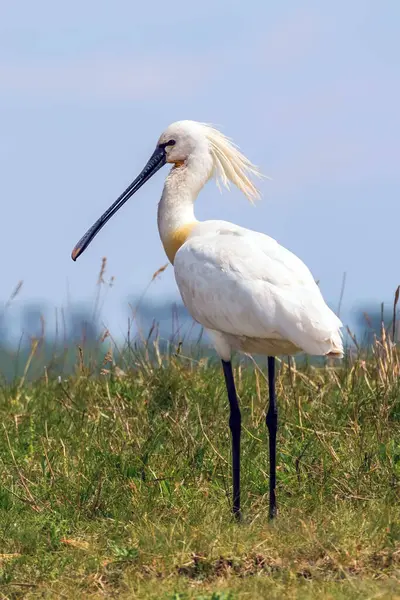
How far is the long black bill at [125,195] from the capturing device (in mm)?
7871

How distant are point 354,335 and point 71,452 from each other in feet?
8.79

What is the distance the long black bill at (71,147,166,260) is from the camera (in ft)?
25.8

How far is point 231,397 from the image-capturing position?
6.79 meters

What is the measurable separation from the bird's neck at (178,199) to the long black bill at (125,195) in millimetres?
316

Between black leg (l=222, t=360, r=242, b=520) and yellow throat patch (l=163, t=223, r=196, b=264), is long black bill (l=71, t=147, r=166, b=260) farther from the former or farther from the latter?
black leg (l=222, t=360, r=242, b=520)

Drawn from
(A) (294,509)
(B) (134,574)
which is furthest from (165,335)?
(B) (134,574)

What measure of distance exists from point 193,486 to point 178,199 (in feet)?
6.10

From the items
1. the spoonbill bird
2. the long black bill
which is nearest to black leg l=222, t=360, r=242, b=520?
the spoonbill bird

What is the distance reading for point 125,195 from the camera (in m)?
8.51

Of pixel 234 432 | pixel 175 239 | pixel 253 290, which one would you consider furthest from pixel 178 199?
pixel 234 432

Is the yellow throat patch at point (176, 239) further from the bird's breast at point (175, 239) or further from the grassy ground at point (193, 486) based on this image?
the grassy ground at point (193, 486)

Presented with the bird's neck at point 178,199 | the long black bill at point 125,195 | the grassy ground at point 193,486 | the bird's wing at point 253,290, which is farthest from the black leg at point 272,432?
the long black bill at point 125,195

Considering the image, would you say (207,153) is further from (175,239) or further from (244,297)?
(244,297)

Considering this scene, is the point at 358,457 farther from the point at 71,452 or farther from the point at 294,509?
the point at 71,452
